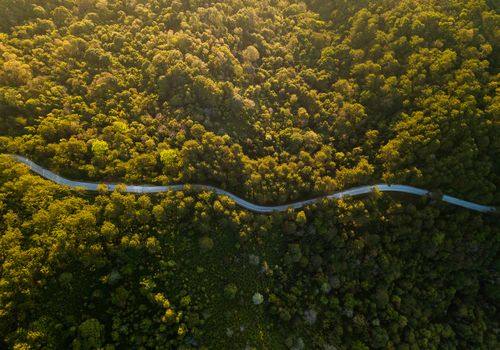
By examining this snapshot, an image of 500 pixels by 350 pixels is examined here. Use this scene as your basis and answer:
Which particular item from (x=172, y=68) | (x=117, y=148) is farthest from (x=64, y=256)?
(x=172, y=68)

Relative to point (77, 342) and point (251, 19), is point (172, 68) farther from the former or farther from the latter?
point (77, 342)

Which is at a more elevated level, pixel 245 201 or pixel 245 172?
pixel 245 172

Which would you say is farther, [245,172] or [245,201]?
[245,201]

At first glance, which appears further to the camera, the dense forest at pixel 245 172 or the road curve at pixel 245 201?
the road curve at pixel 245 201

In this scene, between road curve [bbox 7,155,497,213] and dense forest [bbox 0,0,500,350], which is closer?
dense forest [bbox 0,0,500,350]
